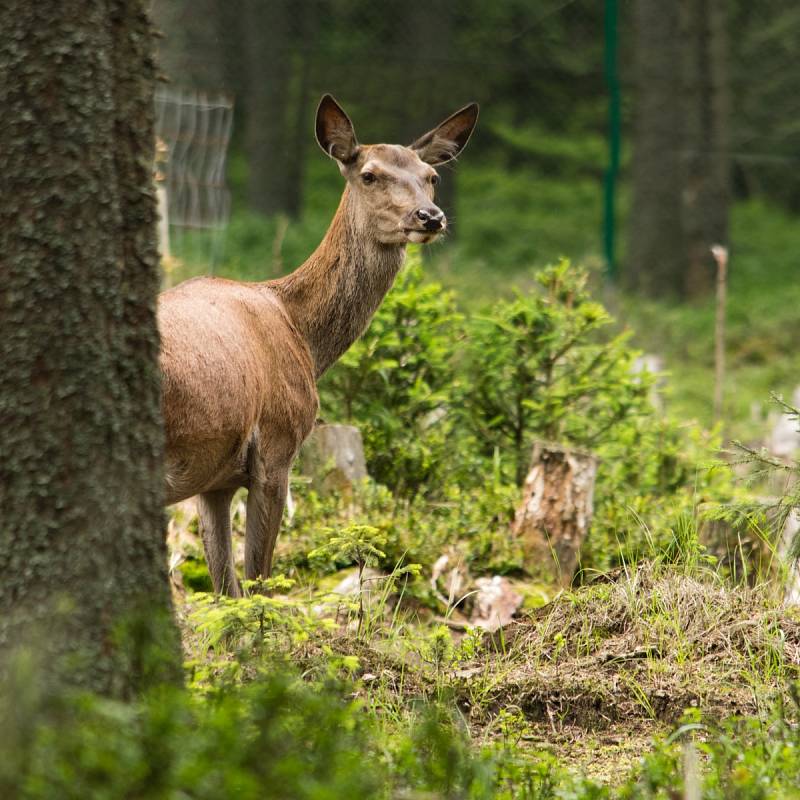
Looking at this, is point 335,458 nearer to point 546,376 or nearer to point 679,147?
point 546,376

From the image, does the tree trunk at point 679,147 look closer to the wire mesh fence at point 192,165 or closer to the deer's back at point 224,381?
the wire mesh fence at point 192,165

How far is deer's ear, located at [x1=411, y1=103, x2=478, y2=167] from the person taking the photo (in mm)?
7035

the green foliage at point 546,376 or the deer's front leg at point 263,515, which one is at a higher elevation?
the green foliage at point 546,376

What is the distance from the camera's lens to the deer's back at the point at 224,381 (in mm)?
5207

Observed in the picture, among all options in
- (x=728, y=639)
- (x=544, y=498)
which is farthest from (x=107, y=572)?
(x=544, y=498)

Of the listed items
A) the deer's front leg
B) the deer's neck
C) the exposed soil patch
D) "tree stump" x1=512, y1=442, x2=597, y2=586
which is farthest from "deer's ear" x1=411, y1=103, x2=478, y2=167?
the exposed soil patch

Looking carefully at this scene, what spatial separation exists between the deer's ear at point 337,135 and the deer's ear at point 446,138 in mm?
403

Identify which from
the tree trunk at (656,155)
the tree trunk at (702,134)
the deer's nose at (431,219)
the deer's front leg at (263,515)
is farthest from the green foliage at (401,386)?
the tree trunk at (702,134)

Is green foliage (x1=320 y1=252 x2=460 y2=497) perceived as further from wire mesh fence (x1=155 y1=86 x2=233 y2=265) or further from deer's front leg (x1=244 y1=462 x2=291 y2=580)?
wire mesh fence (x1=155 y1=86 x2=233 y2=265)

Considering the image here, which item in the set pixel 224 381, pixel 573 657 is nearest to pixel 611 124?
pixel 573 657

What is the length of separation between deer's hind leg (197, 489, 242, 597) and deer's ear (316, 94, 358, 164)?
1.82m

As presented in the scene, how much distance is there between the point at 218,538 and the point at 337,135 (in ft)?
6.84

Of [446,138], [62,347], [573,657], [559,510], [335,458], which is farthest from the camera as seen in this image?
[335,458]

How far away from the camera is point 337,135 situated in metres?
6.74
